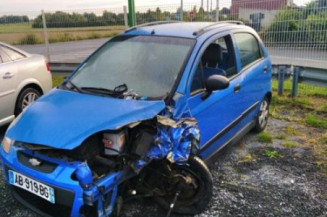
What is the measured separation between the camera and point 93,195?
2.51m

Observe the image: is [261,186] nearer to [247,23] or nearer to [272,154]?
[272,154]

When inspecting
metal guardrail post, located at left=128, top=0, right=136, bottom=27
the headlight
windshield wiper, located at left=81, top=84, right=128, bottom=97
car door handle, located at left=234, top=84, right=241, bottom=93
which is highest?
metal guardrail post, located at left=128, top=0, right=136, bottom=27

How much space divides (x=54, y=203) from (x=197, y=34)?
7.41 feet

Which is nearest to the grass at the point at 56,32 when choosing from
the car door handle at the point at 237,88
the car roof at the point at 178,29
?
the car roof at the point at 178,29

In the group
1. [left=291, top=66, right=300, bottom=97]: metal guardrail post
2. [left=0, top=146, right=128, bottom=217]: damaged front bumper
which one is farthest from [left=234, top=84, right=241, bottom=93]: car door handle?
[left=291, top=66, right=300, bottom=97]: metal guardrail post

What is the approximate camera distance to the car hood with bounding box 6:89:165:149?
2.66 metres

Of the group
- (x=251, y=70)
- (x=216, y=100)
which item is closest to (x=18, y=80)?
(x=216, y=100)

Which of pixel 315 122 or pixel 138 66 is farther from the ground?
pixel 138 66

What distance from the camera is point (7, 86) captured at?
5172 mm

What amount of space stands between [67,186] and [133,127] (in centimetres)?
75

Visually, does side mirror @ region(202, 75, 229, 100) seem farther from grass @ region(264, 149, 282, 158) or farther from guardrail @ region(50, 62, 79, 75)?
guardrail @ region(50, 62, 79, 75)

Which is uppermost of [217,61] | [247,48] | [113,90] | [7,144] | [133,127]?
[247,48]

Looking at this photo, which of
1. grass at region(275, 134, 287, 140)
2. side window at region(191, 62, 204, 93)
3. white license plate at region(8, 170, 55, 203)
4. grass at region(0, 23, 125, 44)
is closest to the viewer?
white license plate at region(8, 170, 55, 203)

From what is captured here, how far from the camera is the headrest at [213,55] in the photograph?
392 centimetres
